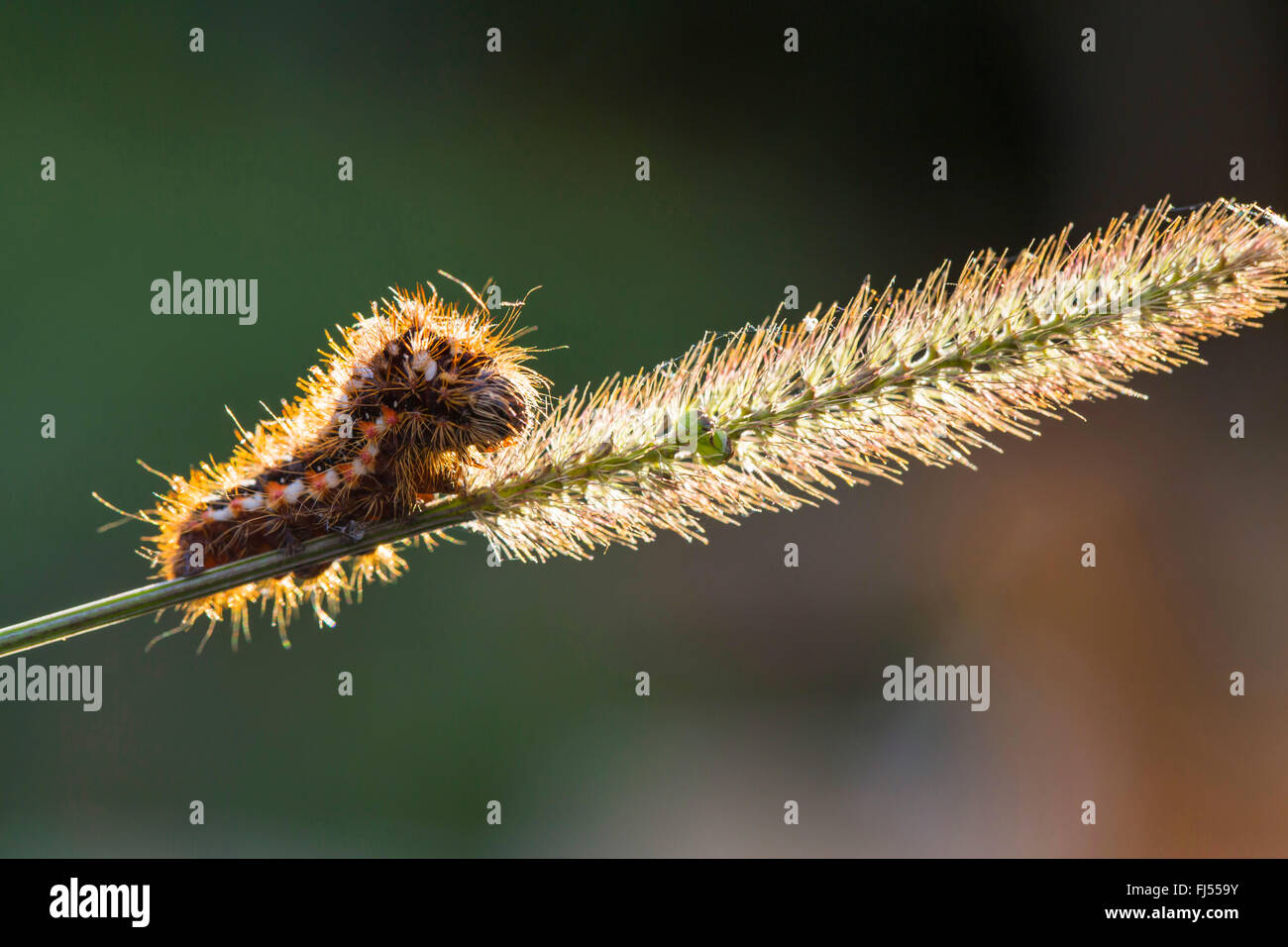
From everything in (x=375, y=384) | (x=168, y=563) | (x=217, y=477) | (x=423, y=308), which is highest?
(x=423, y=308)

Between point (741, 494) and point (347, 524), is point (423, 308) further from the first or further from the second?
point (741, 494)

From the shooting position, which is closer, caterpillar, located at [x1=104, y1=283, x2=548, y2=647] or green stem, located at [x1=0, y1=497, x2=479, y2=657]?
green stem, located at [x1=0, y1=497, x2=479, y2=657]

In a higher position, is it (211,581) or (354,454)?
(354,454)

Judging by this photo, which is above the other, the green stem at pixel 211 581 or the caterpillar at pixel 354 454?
the caterpillar at pixel 354 454

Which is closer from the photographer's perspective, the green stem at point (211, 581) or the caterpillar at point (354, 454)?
the green stem at point (211, 581)

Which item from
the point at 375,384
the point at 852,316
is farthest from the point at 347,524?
the point at 852,316

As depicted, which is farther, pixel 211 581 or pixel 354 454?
pixel 354 454

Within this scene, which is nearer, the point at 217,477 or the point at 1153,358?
the point at 1153,358

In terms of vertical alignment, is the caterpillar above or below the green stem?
above
